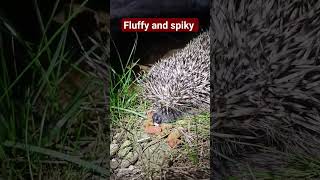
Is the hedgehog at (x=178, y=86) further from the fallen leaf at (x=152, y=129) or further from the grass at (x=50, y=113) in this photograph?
the grass at (x=50, y=113)

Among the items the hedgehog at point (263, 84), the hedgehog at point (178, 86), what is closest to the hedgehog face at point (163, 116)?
the hedgehog at point (178, 86)

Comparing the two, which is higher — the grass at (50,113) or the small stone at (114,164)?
the grass at (50,113)

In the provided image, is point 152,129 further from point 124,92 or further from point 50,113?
point 50,113

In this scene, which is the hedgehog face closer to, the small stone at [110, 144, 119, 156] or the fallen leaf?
the fallen leaf

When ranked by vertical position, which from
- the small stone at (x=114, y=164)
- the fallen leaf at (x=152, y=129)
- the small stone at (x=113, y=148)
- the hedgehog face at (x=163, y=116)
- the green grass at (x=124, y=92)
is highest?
the green grass at (x=124, y=92)

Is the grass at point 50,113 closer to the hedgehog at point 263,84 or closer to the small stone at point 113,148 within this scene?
the small stone at point 113,148

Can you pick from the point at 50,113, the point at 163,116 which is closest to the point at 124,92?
the point at 163,116
